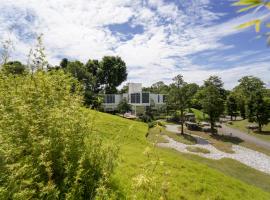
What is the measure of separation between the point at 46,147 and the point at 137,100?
60.0m

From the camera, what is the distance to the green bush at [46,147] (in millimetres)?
3857

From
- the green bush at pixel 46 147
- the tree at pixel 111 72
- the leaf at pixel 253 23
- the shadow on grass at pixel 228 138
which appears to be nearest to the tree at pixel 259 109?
the shadow on grass at pixel 228 138

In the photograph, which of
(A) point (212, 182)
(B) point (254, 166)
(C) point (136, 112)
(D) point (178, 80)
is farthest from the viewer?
(C) point (136, 112)

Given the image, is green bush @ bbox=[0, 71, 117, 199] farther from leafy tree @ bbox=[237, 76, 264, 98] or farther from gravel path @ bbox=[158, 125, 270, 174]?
leafy tree @ bbox=[237, 76, 264, 98]

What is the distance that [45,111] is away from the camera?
497 centimetres

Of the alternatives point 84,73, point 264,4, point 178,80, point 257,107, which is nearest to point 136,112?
point 84,73

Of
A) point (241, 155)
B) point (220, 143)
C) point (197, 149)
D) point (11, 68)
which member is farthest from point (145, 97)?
point (11, 68)

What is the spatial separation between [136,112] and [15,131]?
5862cm

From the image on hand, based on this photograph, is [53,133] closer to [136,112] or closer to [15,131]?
[15,131]

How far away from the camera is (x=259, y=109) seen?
43750 mm

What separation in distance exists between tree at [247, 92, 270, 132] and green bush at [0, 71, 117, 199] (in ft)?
148

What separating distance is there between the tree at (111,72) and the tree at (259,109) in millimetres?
42664

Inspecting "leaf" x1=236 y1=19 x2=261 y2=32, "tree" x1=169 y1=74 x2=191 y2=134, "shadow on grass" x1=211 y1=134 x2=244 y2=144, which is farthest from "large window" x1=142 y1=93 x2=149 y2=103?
"leaf" x1=236 y1=19 x2=261 y2=32

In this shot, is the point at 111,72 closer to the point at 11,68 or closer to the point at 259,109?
the point at 259,109
